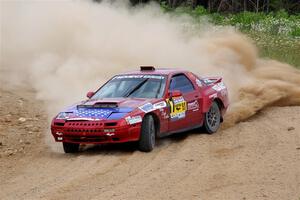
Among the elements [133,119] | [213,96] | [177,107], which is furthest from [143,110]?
[213,96]

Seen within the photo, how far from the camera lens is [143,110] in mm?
11344

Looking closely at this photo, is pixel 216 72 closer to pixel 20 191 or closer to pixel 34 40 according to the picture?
pixel 34 40

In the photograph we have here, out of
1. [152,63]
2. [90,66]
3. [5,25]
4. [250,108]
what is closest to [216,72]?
[152,63]

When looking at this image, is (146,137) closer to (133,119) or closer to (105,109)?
(133,119)

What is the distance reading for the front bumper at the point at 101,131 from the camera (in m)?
11.0

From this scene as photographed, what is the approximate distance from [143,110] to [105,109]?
650 mm

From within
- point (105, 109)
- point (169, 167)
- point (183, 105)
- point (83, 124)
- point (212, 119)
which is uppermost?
point (105, 109)

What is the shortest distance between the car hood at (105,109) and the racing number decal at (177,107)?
1.82ft

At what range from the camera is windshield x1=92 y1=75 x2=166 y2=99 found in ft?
40.3

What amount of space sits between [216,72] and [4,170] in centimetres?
1090

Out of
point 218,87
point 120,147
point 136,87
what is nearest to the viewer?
point 120,147

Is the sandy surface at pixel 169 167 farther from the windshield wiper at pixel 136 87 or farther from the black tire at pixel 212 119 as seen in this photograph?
the windshield wiper at pixel 136 87

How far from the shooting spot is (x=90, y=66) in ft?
65.9

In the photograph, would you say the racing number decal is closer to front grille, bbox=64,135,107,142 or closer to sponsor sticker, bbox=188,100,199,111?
sponsor sticker, bbox=188,100,199,111
